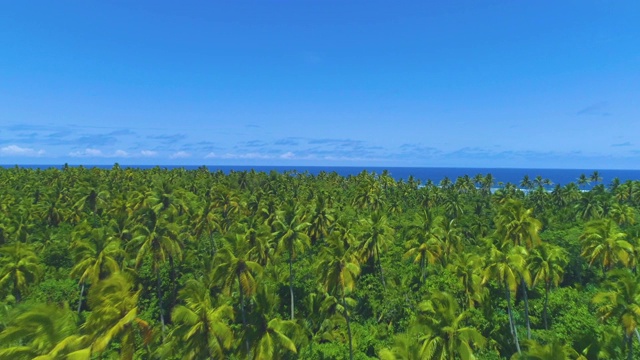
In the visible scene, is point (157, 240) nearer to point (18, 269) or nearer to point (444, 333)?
point (18, 269)

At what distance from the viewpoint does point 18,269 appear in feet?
134

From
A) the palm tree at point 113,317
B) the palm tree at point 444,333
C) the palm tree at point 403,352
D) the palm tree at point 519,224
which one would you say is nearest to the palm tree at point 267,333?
the palm tree at point 403,352

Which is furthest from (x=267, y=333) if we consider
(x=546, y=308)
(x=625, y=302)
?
(x=546, y=308)

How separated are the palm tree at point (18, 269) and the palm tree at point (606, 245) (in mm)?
64261

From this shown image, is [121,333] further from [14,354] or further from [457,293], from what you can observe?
[457,293]

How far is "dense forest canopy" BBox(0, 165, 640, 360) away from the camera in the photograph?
907 inches

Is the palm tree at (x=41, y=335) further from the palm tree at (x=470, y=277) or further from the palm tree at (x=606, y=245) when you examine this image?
the palm tree at (x=606, y=245)

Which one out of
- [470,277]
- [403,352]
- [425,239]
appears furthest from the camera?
[425,239]

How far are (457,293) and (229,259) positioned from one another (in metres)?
33.0

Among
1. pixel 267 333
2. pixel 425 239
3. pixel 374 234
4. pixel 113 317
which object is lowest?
pixel 267 333

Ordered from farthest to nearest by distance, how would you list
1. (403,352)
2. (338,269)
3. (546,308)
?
(546,308)
(338,269)
(403,352)

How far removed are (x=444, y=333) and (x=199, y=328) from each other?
1657 cm

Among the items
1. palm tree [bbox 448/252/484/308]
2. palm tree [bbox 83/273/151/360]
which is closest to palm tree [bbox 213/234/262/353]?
palm tree [bbox 83/273/151/360]

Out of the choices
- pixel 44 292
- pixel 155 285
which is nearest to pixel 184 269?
pixel 155 285
